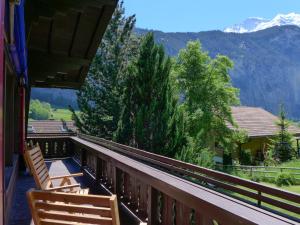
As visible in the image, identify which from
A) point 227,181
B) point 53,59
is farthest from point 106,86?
point 227,181

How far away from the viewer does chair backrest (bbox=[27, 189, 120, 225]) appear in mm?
2397

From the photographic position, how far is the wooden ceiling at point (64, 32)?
14.4 feet

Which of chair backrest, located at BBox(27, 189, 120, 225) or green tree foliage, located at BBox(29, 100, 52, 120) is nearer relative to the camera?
chair backrest, located at BBox(27, 189, 120, 225)

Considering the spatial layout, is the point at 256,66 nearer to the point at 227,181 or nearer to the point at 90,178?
the point at 90,178

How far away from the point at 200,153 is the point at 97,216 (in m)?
14.9

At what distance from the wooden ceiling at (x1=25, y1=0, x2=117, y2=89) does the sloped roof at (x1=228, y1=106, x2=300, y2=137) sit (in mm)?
27580

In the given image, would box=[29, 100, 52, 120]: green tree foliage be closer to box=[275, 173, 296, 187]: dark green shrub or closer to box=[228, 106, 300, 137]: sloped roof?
box=[228, 106, 300, 137]: sloped roof

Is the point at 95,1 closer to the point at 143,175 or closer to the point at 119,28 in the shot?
the point at 143,175

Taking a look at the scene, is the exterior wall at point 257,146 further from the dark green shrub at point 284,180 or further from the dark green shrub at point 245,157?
the dark green shrub at point 284,180

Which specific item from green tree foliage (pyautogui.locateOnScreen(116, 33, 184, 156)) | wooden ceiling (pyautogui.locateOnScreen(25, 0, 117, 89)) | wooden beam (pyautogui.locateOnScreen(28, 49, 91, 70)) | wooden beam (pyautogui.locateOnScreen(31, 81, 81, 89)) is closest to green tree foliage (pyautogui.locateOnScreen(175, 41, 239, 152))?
green tree foliage (pyautogui.locateOnScreen(116, 33, 184, 156))

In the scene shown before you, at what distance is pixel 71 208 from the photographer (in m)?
2.51

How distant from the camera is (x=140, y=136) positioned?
56.9 feet

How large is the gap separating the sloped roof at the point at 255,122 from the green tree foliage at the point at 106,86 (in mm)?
14244

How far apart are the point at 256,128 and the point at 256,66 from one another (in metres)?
116
